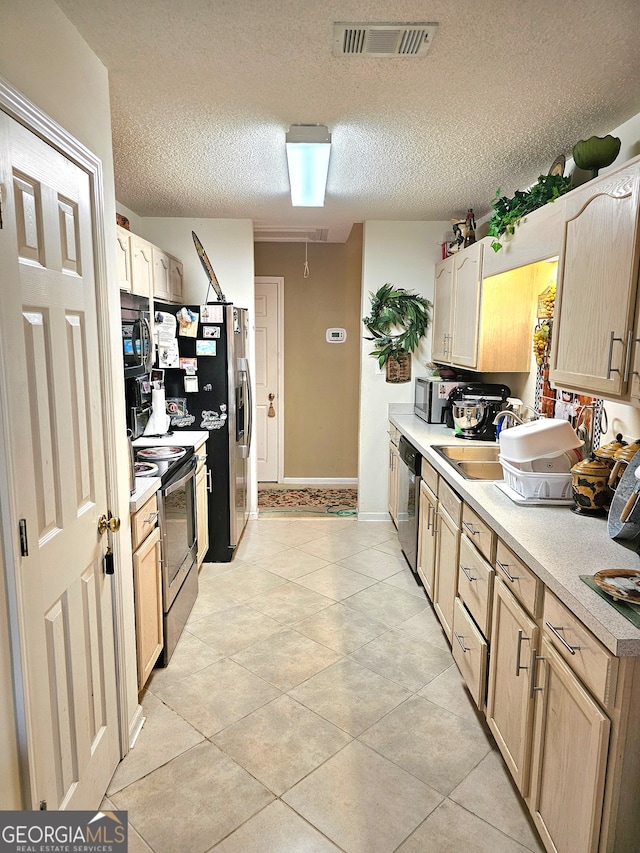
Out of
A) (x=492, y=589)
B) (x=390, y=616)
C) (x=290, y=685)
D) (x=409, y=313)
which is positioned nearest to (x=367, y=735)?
(x=290, y=685)

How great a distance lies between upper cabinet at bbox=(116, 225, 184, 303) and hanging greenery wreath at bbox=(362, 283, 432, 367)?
1.54 metres

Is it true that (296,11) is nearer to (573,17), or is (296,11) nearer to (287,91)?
(287,91)

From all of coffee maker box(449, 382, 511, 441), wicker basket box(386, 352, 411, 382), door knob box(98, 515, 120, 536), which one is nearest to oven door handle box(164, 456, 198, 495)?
door knob box(98, 515, 120, 536)

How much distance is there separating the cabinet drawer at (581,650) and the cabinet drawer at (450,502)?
949 mm

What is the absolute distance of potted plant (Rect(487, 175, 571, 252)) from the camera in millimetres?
2420

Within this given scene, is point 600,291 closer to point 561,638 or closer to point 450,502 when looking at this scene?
point 561,638

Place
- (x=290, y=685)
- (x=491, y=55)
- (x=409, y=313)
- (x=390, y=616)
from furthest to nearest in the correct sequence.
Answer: (x=409, y=313) → (x=390, y=616) → (x=290, y=685) → (x=491, y=55)

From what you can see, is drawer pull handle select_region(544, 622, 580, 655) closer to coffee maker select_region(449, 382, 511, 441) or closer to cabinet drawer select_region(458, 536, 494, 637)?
cabinet drawer select_region(458, 536, 494, 637)

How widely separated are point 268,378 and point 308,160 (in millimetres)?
3276

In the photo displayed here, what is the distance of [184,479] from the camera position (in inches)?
117

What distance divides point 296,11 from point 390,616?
9.32ft

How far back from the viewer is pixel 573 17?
Answer: 1612 millimetres

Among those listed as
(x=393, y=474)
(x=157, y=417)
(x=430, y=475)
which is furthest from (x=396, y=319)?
(x=157, y=417)

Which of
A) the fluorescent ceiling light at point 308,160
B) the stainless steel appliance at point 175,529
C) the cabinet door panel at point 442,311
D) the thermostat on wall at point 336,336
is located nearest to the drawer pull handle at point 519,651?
the stainless steel appliance at point 175,529
